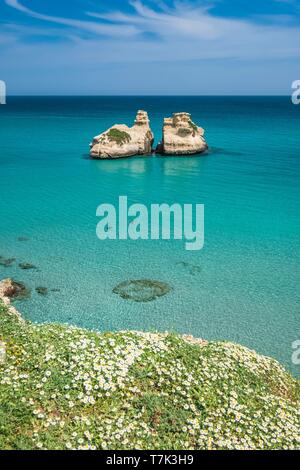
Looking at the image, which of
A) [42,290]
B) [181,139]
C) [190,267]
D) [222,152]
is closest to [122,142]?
[181,139]

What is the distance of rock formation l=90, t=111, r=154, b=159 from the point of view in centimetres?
6925

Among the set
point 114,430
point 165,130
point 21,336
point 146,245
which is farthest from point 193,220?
point 165,130

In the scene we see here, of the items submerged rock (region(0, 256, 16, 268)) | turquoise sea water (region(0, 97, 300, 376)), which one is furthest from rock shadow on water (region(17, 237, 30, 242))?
submerged rock (region(0, 256, 16, 268))

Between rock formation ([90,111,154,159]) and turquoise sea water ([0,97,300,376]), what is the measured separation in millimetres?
4891

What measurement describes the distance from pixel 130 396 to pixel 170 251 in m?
19.7

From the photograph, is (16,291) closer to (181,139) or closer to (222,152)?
(181,139)

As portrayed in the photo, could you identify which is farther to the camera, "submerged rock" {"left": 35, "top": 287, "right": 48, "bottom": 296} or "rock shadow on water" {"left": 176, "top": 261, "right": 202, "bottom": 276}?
"rock shadow on water" {"left": 176, "top": 261, "right": 202, "bottom": 276}

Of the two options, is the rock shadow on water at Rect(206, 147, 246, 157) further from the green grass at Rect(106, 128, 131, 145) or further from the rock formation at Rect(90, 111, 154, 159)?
the green grass at Rect(106, 128, 131, 145)

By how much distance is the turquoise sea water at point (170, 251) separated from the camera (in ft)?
72.4

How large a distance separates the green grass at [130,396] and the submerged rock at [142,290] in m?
9.89

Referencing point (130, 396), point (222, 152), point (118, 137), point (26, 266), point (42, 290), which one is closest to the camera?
point (130, 396)

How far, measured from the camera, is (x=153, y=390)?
11.6 m

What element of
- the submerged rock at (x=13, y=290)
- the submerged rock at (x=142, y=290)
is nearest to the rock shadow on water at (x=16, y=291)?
the submerged rock at (x=13, y=290)

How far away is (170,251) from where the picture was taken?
30500 mm
